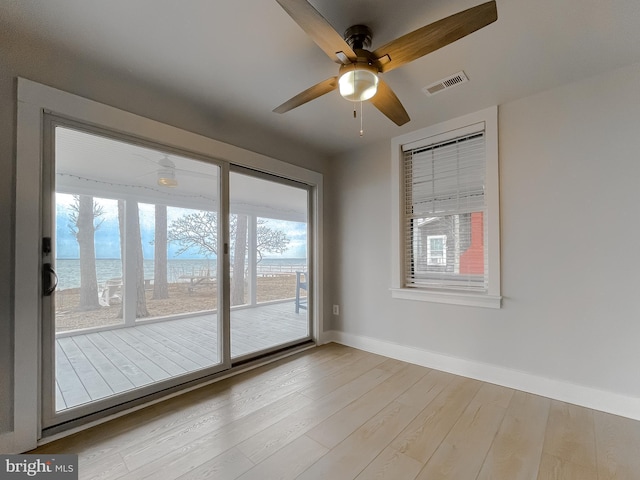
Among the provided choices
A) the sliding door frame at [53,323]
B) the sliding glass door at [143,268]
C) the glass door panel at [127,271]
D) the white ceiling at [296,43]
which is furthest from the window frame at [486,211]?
the sliding door frame at [53,323]

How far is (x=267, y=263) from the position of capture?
311cm

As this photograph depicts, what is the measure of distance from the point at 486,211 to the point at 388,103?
4.71 ft

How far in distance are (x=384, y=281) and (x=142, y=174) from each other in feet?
8.59

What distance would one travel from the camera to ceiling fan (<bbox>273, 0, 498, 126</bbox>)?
3.87 ft

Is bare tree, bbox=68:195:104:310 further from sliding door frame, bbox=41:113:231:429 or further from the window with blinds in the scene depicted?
the window with blinds

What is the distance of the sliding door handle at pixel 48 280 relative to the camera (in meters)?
1.72

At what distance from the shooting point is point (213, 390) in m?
2.31

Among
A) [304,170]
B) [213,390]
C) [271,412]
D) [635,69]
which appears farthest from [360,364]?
[635,69]

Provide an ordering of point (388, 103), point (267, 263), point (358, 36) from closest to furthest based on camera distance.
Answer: point (358, 36)
point (388, 103)
point (267, 263)

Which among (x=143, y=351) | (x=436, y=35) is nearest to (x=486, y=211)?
(x=436, y=35)

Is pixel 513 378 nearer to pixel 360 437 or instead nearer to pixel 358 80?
pixel 360 437

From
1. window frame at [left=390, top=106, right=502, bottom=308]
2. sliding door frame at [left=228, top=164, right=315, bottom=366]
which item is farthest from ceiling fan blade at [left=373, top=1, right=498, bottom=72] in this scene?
sliding door frame at [left=228, top=164, right=315, bottom=366]

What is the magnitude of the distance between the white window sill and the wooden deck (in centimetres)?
153
